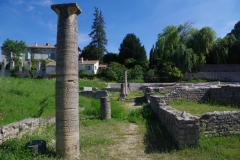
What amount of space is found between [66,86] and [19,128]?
2.59 meters

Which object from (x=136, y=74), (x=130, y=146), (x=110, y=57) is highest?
(x=110, y=57)

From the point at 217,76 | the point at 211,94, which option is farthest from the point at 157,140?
the point at 217,76

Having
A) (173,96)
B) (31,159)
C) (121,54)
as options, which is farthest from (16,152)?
(121,54)

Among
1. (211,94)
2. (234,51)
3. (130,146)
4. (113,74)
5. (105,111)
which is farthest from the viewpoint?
(113,74)

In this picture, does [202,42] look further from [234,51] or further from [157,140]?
[157,140]

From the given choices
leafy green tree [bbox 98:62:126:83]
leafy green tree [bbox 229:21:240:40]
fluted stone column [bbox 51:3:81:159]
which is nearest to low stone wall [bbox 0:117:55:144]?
fluted stone column [bbox 51:3:81:159]

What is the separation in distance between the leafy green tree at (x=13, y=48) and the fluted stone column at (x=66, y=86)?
160 ft

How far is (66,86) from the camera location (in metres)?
4.96

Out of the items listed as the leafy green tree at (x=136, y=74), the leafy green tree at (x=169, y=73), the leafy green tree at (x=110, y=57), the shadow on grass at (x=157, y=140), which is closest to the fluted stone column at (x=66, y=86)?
the shadow on grass at (x=157, y=140)

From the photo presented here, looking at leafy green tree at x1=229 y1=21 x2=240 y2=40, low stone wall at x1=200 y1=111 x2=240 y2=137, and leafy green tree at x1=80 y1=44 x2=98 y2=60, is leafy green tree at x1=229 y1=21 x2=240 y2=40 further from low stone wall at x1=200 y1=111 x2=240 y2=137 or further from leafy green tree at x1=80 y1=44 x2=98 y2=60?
low stone wall at x1=200 y1=111 x2=240 y2=137

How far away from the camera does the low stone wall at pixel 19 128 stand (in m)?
5.70

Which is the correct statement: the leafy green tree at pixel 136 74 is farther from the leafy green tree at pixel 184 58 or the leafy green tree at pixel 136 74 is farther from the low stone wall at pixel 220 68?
the low stone wall at pixel 220 68

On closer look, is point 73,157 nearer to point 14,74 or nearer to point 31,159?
point 31,159

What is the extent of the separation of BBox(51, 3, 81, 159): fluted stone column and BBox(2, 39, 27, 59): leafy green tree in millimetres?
48679
